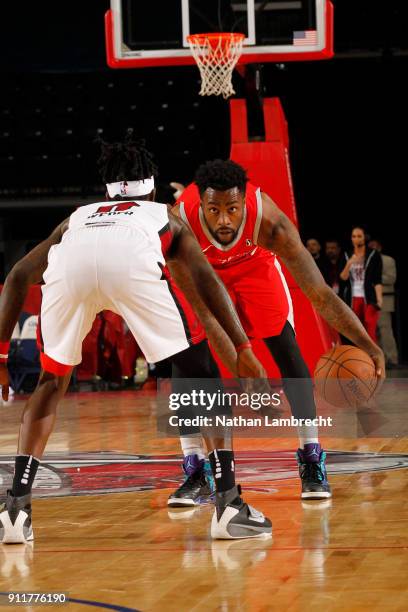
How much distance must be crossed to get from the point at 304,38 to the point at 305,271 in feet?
19.5

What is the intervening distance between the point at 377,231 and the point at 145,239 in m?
13.5

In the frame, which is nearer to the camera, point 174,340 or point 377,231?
point 174,340

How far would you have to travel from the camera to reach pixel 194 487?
17.3 feet

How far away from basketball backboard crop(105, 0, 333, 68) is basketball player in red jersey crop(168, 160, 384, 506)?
5133mm

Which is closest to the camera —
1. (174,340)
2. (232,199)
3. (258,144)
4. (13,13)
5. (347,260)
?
(174,340)

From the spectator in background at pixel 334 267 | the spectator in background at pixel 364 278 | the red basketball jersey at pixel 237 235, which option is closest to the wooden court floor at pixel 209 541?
the red basketball jersey at pixel 237 235

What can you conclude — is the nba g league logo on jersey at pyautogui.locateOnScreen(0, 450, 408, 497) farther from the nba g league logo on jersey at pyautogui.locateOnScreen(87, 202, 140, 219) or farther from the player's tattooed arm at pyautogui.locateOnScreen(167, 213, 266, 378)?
the nba g league logo on jersey at pyautogui.locateOnScreen(87, 202, 140, 219)

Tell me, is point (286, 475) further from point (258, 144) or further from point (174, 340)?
point (258, 144)

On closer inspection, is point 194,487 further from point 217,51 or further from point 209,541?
point 217,51

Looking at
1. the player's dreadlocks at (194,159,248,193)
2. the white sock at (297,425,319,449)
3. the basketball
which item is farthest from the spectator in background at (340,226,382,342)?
the player's dreadlocks at (194,159,248,193)

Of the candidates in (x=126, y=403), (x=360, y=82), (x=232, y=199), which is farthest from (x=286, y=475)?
(x=360, y=82)

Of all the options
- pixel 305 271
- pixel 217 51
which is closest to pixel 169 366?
pixel 217 51

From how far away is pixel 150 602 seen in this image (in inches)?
129

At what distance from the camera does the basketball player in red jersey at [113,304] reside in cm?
423
